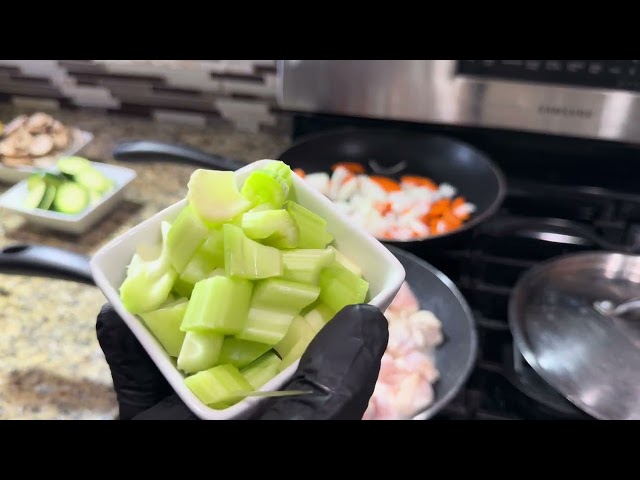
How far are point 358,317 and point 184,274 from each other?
0.14 metres

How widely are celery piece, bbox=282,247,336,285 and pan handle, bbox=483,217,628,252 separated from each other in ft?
1.75

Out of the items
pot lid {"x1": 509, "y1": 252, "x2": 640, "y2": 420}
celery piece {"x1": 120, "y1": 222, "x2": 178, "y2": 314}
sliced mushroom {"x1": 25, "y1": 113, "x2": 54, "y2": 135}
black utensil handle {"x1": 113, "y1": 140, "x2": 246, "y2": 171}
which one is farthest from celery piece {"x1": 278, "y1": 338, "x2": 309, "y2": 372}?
sliced mushroom {"x1": 25, "y1": 113, "x2": 54, "y2": 135}

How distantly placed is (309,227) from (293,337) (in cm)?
10

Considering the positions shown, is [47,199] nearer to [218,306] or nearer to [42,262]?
[42,262]

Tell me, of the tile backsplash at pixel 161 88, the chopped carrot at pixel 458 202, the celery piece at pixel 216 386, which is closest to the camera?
the celery piece at pixel 216 386

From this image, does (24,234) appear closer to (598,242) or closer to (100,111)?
(100,111)

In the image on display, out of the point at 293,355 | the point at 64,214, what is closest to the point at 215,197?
the point at 293,355

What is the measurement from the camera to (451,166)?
1081 mm

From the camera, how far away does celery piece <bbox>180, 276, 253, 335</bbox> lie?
0.46m

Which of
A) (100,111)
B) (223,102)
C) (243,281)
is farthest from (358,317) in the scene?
(100,111)

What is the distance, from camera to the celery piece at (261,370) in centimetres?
47

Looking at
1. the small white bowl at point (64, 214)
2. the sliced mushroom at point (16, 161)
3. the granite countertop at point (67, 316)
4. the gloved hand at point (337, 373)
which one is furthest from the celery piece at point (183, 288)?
the sliced mushroom at point (16, 161)

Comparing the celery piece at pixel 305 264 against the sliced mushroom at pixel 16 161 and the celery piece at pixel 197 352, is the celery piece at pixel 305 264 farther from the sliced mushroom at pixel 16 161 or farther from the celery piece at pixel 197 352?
the sliced mushroom at pixel 16 161

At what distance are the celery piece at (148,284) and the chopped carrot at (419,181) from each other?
0.65 m
